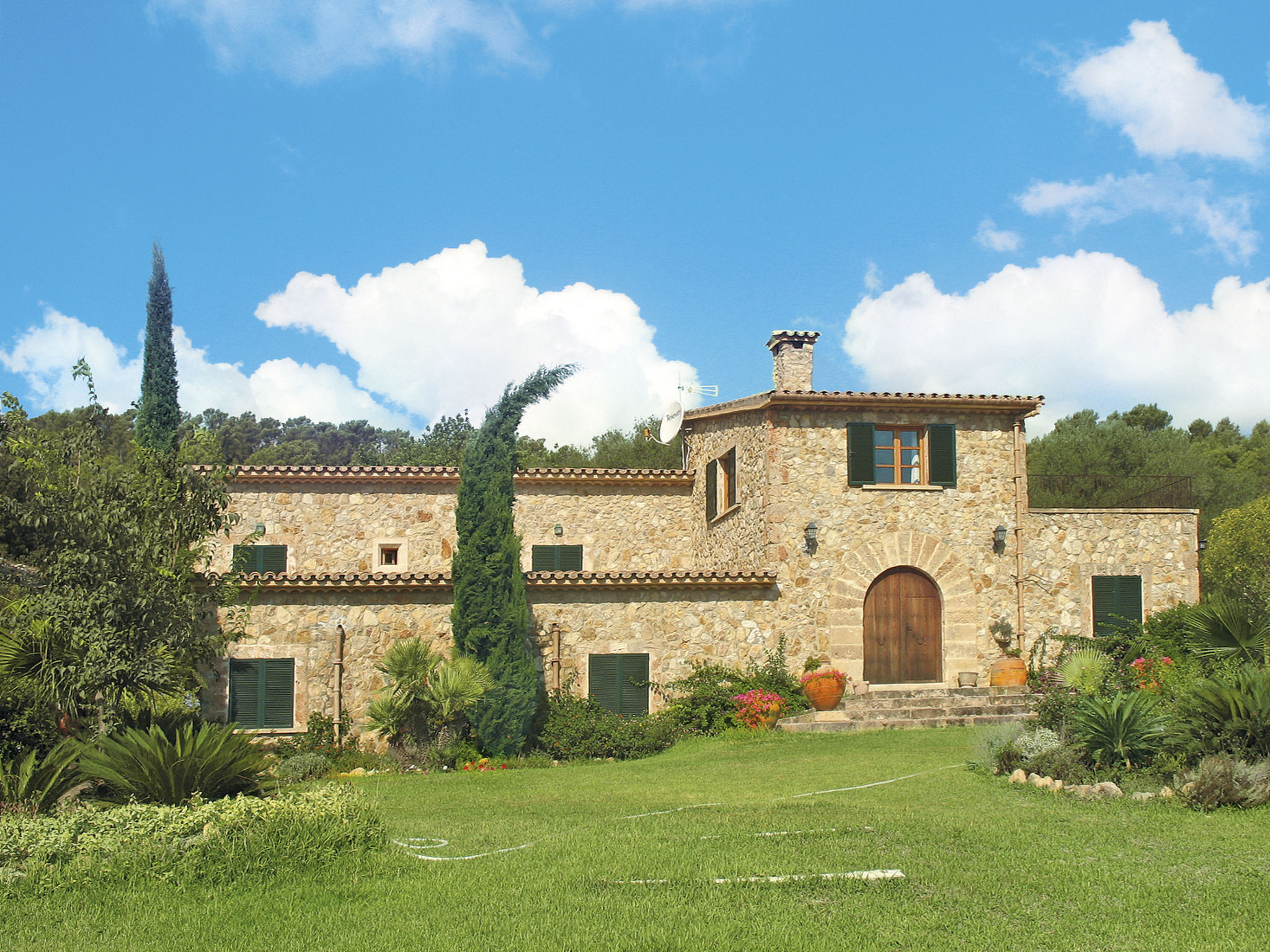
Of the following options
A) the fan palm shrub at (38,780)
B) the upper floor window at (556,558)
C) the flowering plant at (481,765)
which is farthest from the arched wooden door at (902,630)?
the fan palm shrub at (38,780)

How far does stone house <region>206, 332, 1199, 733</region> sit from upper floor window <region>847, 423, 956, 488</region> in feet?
0.11

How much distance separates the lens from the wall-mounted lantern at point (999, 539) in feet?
58.3

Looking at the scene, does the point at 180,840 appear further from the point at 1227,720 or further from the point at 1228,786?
the point at 1227,720

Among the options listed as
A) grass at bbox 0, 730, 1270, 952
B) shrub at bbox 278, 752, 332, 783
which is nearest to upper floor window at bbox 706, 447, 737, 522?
shrub at bbox 278, 752, 332, 783

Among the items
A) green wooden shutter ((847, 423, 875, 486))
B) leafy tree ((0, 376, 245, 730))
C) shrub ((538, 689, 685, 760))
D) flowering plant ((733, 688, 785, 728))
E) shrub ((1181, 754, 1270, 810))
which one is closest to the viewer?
shrub ((1181, 754, 1270, 810))

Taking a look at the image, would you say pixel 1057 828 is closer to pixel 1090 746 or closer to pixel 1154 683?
pixel 1090 746

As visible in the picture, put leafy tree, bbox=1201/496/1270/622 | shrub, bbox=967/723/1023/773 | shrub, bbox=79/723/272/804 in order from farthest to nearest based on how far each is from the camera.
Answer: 1. leafy tree, bbox=1201/496/1270/622
2. shrub, bbox=967/723/1023/773
3. shrub, bbox=79/723/272/804

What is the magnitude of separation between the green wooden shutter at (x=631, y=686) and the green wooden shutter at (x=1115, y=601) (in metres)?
8.33

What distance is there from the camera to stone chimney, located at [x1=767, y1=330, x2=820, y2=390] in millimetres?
18500

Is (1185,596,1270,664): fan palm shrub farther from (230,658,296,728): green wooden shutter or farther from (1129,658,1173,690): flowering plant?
(230,658,296,728): green wooden shutter

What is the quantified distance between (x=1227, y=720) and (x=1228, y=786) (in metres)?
1.12

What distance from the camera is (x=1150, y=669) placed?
1645 centimetres

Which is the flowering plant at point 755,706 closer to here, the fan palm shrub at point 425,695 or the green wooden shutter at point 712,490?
the fan palm shrub at point 425,695

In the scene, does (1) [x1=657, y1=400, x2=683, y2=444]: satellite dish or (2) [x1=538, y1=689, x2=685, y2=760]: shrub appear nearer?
(2) [x1=538, y1=689, x2=685, y2=760]: shrub
